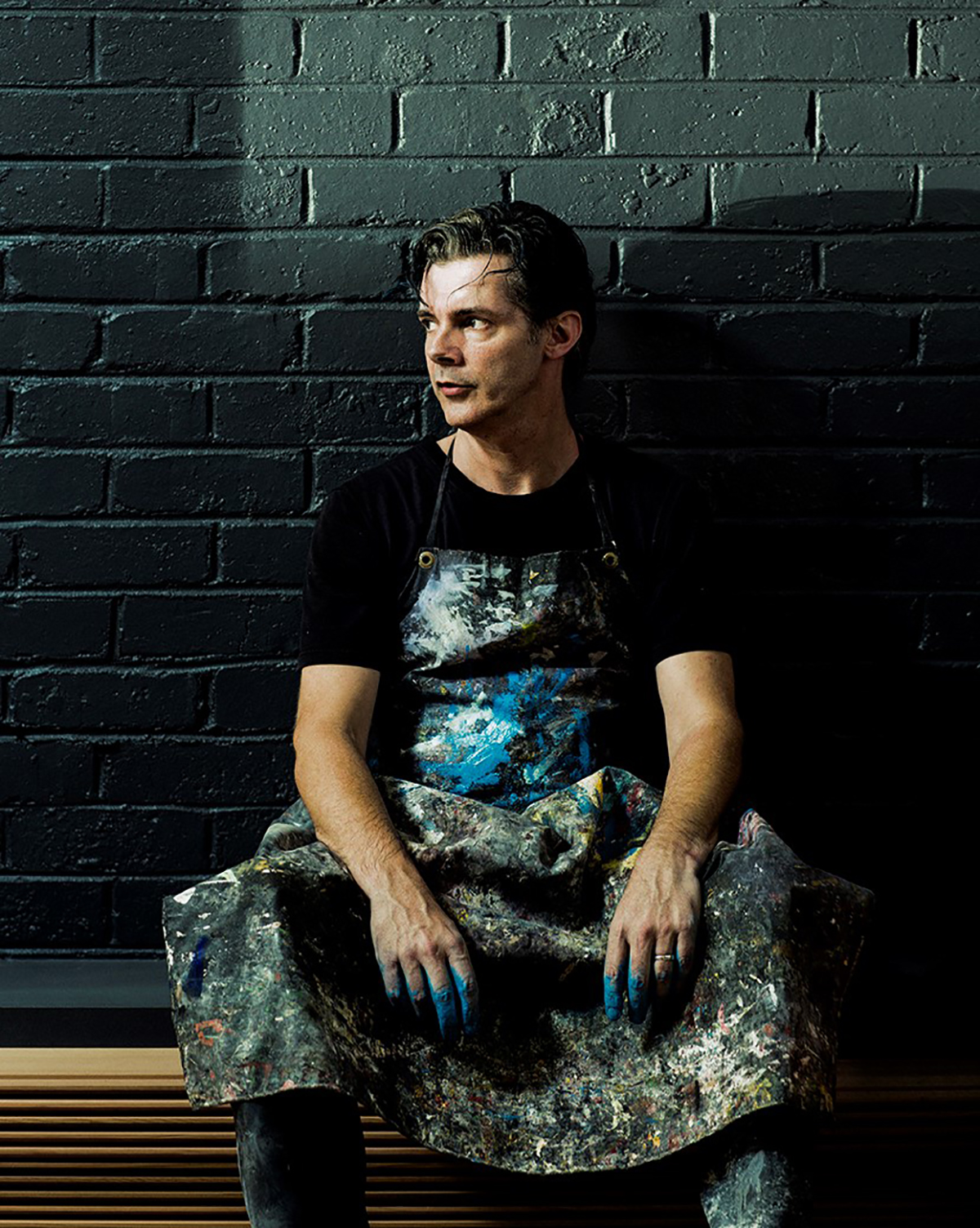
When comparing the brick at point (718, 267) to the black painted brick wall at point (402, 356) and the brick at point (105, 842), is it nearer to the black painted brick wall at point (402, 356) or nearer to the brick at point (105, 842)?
the black painted brick wall at point (402, 356)

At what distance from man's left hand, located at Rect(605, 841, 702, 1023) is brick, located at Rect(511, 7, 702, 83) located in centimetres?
137

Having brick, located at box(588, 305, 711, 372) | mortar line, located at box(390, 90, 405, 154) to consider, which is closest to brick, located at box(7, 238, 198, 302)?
mortar line, located at box(390, 90, 405, 154)

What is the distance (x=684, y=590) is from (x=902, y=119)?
96cm

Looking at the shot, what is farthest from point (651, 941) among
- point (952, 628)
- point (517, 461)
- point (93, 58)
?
point (93, 58)

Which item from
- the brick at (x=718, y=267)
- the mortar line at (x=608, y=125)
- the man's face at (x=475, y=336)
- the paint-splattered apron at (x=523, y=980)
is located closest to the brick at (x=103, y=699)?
the paint-splattered apron at (x=523, y=980)

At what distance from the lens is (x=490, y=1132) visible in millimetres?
1488

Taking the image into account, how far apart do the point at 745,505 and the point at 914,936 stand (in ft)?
2.64

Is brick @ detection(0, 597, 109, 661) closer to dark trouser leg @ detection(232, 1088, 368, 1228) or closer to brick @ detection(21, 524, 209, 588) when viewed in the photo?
brick @ detection(21, 524, 209, 588)

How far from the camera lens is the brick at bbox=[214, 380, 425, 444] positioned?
2172 mm

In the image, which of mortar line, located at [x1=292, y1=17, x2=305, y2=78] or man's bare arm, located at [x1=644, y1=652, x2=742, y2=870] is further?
mortar line, located at [x1=292, y1=17, x2=305, y2=78]

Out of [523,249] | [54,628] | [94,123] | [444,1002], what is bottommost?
[444,1002]

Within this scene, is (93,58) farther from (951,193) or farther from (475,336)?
(951,193)

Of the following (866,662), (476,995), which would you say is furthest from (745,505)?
(476,995)

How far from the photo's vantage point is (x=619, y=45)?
84.4 inches
